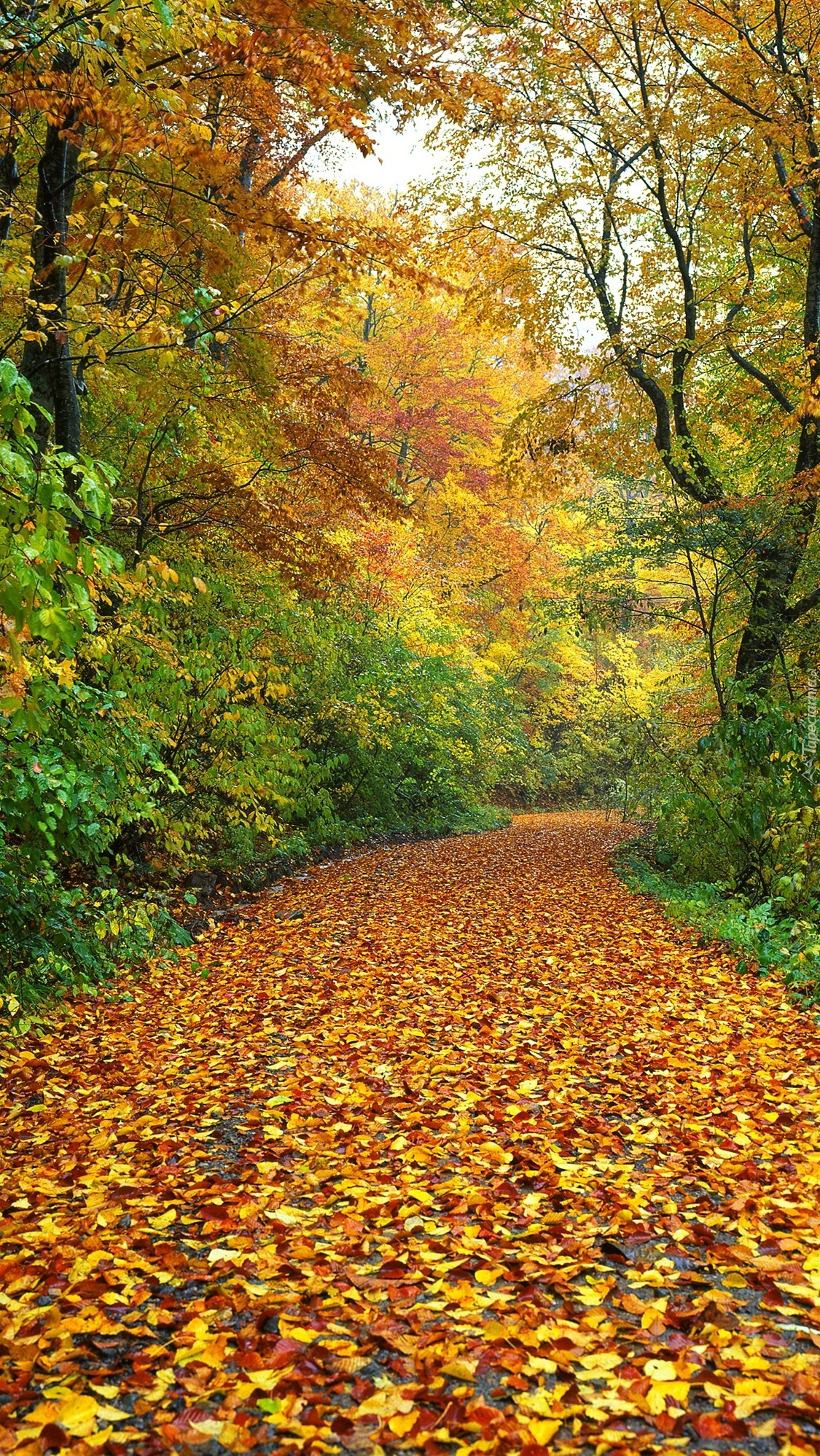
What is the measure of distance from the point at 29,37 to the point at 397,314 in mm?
17341

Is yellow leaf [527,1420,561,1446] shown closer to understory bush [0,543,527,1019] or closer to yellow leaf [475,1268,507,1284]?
yellow leaf [475,1268,507,1284]

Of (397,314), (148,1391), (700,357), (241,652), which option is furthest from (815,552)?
(397,314)

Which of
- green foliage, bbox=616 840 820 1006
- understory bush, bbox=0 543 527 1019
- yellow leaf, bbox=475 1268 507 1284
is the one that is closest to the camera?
yellow leaf, bbox=475 1268 507 1284

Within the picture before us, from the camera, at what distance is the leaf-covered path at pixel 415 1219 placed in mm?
2006

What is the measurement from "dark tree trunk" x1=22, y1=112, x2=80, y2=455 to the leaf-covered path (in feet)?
10.9

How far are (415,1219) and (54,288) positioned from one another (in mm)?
4685

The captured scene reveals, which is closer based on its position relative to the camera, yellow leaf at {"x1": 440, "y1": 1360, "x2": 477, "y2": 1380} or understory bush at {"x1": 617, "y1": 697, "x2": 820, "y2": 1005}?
yellow leaf at {"x1": 440, "y1": 1360, "x2": 477, "y2": 1380}

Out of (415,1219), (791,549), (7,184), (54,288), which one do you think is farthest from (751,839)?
(7,184)

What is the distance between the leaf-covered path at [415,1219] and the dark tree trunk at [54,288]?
3313 mm

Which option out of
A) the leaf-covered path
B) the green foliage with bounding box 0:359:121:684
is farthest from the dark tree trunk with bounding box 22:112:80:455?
the leaf-covered path

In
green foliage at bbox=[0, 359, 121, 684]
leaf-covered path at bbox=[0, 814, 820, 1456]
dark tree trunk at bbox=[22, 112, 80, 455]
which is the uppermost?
dark tree trunk at bbox=[22, 112, 80, 455]

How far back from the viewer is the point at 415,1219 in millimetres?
2883

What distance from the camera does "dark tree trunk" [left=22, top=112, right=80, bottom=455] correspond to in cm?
466

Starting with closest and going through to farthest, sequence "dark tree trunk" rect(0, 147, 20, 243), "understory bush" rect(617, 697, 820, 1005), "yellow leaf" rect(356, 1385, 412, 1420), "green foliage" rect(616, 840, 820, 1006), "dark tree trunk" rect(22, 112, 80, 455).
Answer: "yellow leaf" rect(356, 1385, 412, 1420) → "dark tree trunk" rect(0, 147, 20, 243) → "dark tree trunk" rect(22, 112, 80, 455) → "green foliage" rect(616, 840, 820, 1006) → "understory bush" rect(617, 697, 820, 1005)
